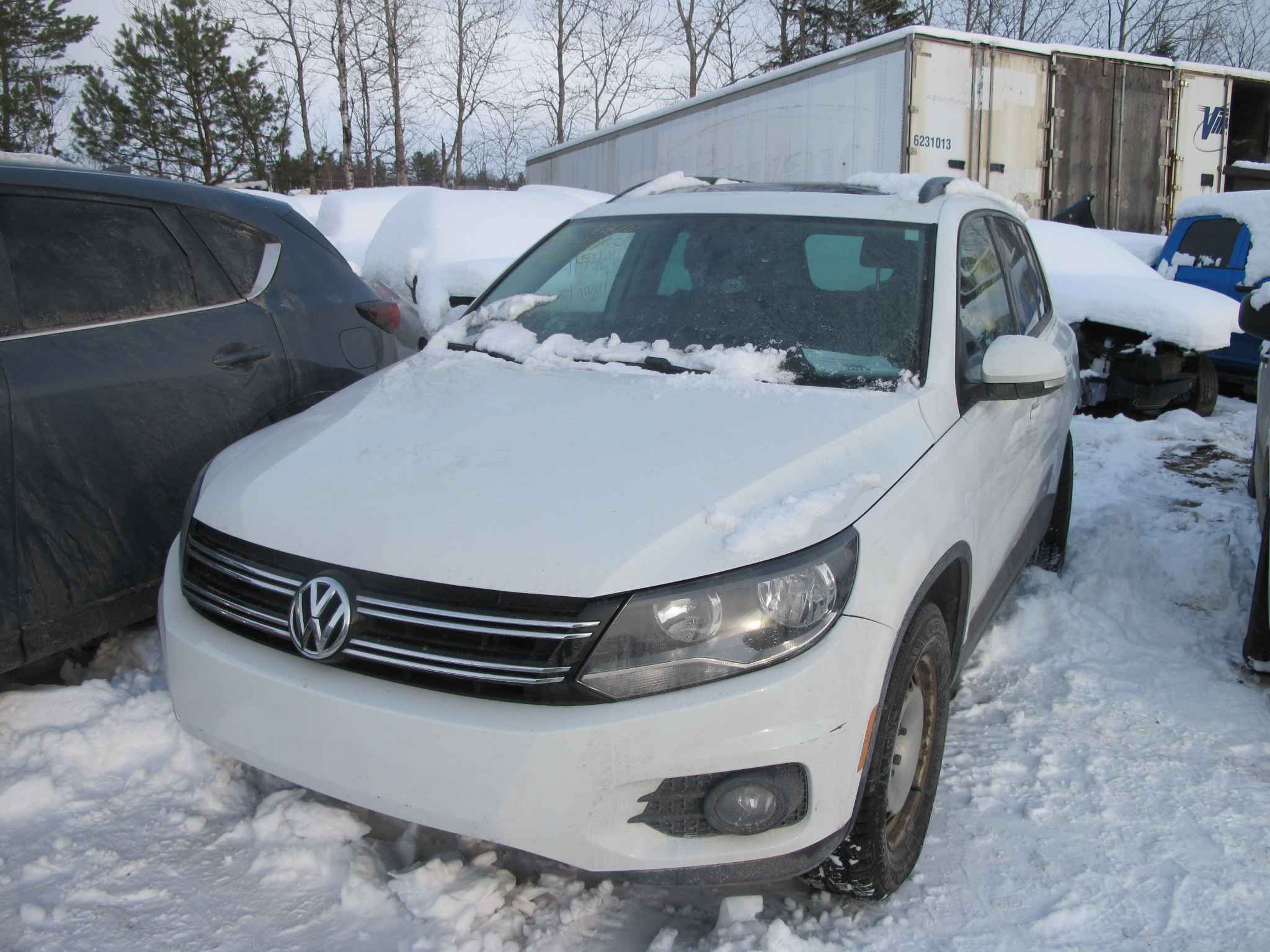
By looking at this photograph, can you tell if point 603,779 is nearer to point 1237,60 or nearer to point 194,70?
point 194,70

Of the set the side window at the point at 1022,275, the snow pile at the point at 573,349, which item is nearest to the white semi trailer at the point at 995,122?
the side window at the point at 1022,275

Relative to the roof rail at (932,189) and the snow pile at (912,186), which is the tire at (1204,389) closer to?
the snow pile at (912,186)

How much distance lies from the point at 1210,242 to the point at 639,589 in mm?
9597

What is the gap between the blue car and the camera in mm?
8648

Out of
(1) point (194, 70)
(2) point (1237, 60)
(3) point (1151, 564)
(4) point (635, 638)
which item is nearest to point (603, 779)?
(4) point (635, 638)

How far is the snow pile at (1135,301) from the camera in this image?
7.26 metres

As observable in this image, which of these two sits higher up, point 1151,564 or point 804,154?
point 804,154

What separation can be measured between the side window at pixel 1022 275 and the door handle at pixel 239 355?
2679 millimetres

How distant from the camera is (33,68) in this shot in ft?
A: 86.2

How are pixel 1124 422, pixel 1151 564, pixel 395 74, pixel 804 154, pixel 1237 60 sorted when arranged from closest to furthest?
1. pixel 1151 564
2. pixel 1124 422
3. pixel 804 154
4. pixel 395 74
5. pixel 1237 60

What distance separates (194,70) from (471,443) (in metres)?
27.6

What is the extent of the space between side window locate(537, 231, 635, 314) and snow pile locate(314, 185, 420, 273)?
21.0 feet

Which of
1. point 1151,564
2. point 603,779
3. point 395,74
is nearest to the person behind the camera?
point 603,779

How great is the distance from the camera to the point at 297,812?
2461 millimetres
